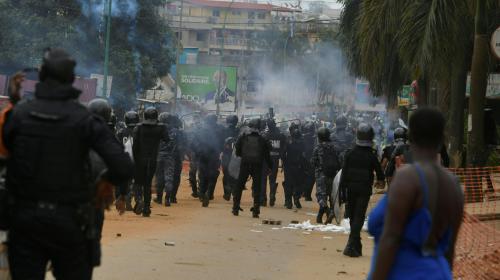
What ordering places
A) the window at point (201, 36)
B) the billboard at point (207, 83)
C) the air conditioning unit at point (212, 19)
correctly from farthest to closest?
1. the air conditioning unit at point (212, 19)
2. the window at point (201, 36)
3. the billboard at point (207, 83)

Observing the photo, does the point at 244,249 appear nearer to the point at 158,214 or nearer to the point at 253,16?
the point at 158,214

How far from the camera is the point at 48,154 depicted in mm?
5734

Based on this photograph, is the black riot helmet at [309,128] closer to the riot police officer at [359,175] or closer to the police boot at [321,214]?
the police boot at [321,214]

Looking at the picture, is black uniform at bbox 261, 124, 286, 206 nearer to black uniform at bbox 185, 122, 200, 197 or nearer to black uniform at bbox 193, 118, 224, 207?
black uniform at bbox 193, 118, 224, 207

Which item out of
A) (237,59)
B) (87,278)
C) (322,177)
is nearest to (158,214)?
(322,177)

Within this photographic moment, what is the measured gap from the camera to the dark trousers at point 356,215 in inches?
529

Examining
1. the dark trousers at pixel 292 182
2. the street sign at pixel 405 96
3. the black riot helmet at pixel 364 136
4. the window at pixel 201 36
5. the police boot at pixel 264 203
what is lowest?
the police boot at pixel 264 203

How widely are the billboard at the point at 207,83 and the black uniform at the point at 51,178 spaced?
5765 cm

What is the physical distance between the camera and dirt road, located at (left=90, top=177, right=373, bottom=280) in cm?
1123

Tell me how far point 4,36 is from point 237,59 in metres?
81.9

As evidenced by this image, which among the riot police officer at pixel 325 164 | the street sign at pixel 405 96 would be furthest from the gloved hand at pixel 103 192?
the street sign at pixel 405 96

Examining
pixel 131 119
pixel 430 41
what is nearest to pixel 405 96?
pixel 430 41

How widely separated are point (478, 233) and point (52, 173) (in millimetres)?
9552

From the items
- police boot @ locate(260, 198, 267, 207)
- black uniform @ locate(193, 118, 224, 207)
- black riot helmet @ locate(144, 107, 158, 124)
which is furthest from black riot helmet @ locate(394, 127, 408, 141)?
police boot @ locate(260, 198, 267, 207)
